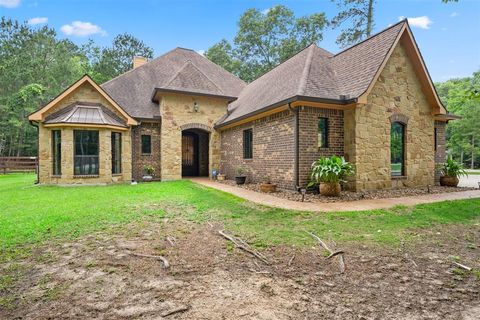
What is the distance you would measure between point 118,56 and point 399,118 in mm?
36333

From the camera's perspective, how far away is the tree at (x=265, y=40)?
30797mm

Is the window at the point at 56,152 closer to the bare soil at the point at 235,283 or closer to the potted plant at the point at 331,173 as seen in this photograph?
the bare soil at the point at 235,283

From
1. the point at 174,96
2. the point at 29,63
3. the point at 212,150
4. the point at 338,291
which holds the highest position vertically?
the point at 29,63

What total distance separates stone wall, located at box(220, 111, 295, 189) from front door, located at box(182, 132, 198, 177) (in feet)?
15.2

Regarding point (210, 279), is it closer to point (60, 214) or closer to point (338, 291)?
point (338, 291)

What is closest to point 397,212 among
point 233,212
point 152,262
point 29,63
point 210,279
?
point 233,212

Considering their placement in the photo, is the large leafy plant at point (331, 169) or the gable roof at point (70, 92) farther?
the gable roof at point (70, 92)

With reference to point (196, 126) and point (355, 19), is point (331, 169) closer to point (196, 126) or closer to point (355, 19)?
point (196, 126)

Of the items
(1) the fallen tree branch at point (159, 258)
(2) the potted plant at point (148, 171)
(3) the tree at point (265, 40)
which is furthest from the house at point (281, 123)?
(3) the tree at point (265, 40)

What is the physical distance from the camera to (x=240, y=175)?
13008 mm

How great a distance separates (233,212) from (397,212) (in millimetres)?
4083

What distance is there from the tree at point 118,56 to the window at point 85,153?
24810 mm

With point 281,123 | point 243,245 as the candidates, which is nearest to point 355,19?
point 281,123

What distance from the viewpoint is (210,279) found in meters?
3.18
